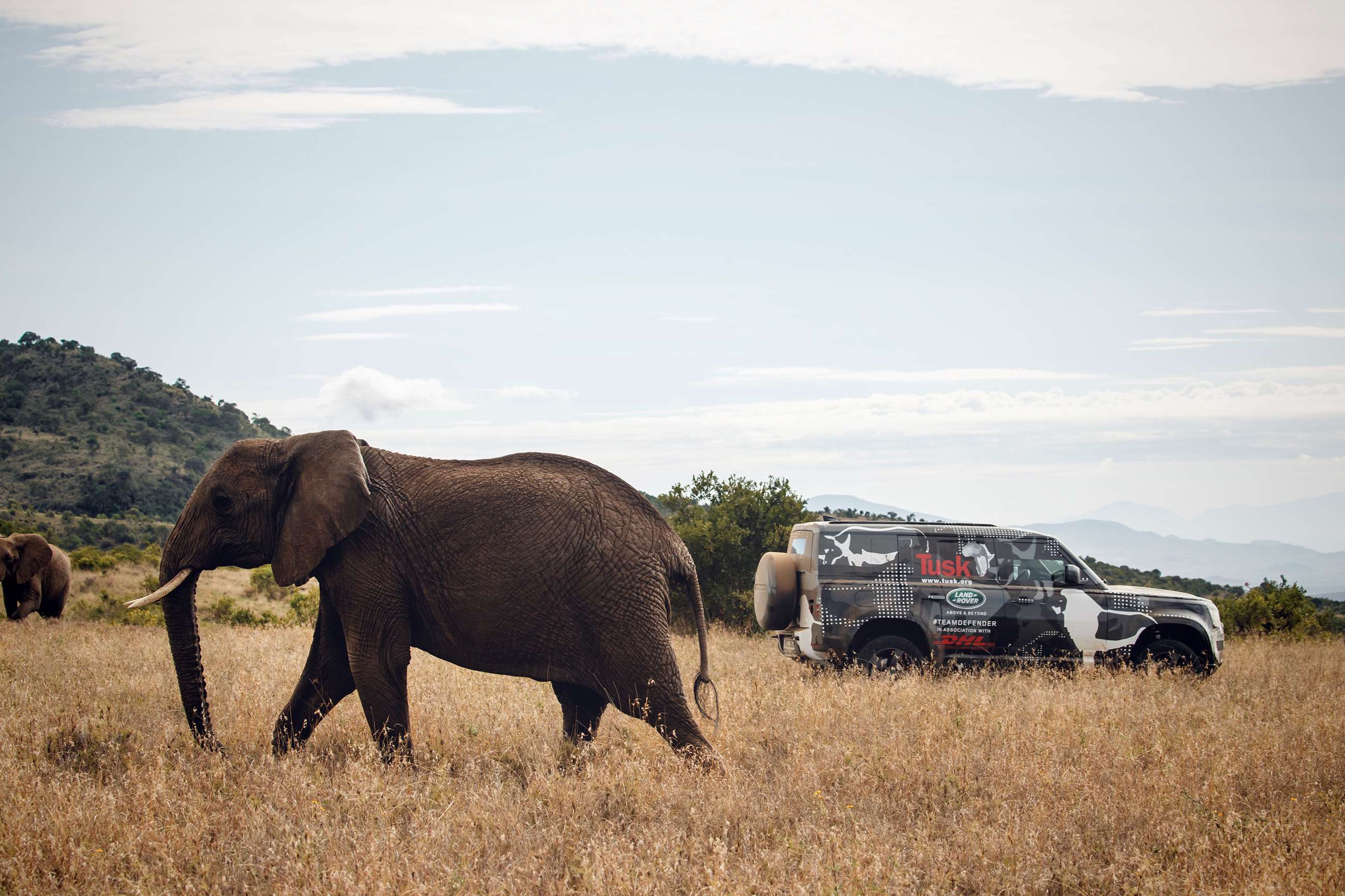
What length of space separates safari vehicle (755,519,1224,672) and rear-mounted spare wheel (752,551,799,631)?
1 centimetres

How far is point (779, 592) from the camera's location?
1258cm

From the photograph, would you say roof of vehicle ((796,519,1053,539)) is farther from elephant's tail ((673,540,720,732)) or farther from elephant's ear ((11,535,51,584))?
elephant's ear ((11,535,51,584))

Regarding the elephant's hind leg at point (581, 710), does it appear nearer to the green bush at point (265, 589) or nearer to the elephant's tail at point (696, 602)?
the elephant's tail at point (696, 602)

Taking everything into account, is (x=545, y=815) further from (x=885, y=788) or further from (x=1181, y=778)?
(x=1181, y=778)

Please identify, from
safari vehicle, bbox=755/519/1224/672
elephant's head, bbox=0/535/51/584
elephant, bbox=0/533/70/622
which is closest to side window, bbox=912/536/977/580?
safari vehicle, bbox=755/519/1224/672

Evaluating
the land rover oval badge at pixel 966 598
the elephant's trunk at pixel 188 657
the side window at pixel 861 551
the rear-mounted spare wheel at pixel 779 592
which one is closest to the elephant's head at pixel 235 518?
the elephant's trunk at pixel 188 657

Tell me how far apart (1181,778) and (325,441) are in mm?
7209

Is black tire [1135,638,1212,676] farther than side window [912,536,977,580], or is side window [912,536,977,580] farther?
black tire [1135,638,1212,676]

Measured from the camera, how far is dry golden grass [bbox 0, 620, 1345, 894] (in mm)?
5664

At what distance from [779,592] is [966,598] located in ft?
7.60

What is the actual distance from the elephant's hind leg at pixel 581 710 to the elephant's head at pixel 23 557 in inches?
658

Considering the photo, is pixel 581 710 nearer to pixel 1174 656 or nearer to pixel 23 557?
pixel 1174 656

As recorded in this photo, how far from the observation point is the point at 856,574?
12281mm

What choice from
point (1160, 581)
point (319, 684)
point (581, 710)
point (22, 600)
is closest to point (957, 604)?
point (581, 710)
